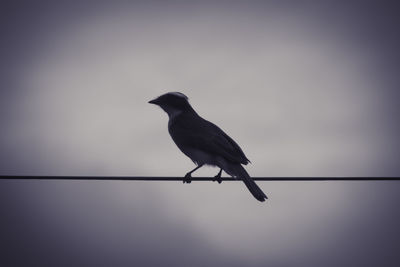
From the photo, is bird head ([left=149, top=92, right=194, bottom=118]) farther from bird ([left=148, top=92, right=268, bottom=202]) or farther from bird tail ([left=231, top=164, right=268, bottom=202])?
bird tail ([left=231, top=164, right=268, bottom=202])

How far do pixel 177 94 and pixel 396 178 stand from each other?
18.0ft

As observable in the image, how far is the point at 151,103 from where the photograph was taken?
9.78 m

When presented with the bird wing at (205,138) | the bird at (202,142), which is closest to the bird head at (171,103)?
the bird at (202,142)

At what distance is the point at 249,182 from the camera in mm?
7250

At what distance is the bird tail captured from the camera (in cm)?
701

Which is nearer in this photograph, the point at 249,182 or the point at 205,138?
the point at 249,182

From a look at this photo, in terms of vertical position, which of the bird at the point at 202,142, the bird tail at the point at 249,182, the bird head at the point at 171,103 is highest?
the bird head at the point at 171,103

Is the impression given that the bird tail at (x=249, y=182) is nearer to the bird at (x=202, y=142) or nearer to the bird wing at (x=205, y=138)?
the bird at (x=202, y=142)

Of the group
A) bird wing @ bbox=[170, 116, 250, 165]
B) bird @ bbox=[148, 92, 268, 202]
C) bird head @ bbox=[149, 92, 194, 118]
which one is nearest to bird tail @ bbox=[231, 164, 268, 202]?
bird @ bbox=[148, 92, 268, 202]

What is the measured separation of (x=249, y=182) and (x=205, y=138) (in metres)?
1.35

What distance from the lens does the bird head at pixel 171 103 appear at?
32.2 feet

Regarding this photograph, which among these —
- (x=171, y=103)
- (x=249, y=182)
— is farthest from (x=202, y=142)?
(x=171, y=103)

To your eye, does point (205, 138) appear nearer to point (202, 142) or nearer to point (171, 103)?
point (202, 142)

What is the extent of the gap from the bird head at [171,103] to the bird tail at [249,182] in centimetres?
255
